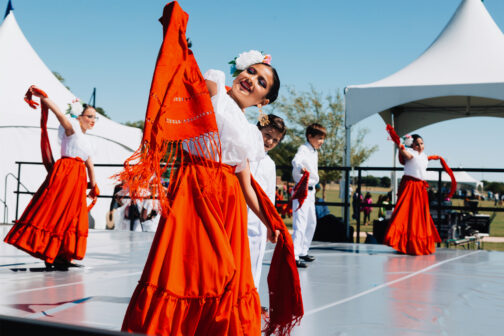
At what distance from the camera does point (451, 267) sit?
5.83 metres

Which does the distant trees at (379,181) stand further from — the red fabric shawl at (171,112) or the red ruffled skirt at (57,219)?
the red fabric shawl at (171,112)

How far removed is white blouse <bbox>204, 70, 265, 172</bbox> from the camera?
7.00ft

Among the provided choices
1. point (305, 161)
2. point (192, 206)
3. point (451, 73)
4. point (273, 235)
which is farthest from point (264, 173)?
point (451, 73)

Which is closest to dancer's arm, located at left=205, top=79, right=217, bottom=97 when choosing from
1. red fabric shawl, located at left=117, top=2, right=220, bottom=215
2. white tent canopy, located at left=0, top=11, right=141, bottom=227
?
red fabric shawl, located at left=117, top=2, right=220, bottom=215

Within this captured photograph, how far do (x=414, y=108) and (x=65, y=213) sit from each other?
948cm

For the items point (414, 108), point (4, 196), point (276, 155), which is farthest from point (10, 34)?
point (276, 155)

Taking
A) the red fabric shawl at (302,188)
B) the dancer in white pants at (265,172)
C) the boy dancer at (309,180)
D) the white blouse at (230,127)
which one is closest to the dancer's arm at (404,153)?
the boy dancer at (309,180)

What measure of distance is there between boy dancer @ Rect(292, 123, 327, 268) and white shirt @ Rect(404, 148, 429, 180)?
5.94 ft

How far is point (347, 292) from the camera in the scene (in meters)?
4.16

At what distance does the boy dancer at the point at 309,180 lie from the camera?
217 inches

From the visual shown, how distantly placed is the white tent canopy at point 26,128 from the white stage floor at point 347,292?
6015mm

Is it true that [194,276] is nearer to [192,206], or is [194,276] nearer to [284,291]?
[192,206]

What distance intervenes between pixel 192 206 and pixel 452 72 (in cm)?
830

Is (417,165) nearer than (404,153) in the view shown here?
No
